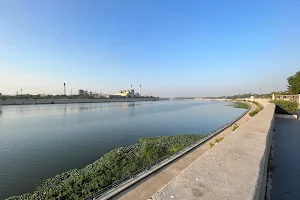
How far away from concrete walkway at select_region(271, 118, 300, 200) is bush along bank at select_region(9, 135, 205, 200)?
4440 millimetres

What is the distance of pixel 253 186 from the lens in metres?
2.24

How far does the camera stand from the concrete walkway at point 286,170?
527cm

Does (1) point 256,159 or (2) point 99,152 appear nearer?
(1) point 256,159

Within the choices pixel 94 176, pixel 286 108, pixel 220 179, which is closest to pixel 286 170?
pixel 220 179

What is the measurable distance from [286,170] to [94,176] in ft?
25.9

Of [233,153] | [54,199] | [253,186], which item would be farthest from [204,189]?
[54,199]

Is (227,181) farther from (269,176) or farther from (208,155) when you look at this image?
(269,176)

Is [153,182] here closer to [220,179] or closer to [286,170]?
[220,179]

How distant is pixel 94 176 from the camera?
8.37m

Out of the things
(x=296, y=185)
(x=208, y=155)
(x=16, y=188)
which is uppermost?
(x=208, y=155)

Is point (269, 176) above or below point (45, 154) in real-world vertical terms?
above

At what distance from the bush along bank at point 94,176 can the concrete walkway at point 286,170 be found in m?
4.44

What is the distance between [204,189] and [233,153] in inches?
71.7

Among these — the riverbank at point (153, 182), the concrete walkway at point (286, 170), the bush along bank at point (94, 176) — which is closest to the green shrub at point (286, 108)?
the concrete walkway at point (286, 170)
